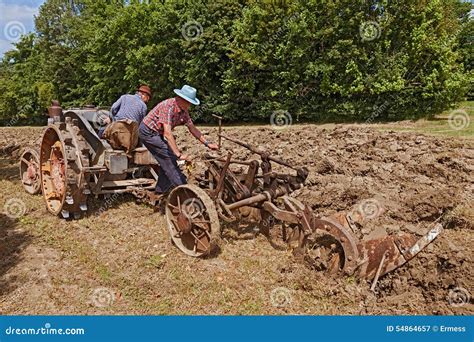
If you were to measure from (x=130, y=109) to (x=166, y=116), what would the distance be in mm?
1163

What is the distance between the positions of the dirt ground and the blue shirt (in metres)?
1.39

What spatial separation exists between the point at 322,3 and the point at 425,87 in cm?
644

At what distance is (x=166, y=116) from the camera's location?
4715 millimetres

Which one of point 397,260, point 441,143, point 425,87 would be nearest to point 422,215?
point 397,260

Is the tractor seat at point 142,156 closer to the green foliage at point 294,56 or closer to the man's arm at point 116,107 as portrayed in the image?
the man's arm at point 116,107

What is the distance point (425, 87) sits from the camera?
665 inches

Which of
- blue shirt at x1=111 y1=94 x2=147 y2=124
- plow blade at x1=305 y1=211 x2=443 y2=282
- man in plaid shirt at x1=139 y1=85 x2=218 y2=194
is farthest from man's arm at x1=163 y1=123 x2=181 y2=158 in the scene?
plow blade at x1=305 y1=211 x2=443 y2=282

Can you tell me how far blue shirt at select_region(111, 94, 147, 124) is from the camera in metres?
5.59

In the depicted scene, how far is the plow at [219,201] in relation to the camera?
3527 millimetres

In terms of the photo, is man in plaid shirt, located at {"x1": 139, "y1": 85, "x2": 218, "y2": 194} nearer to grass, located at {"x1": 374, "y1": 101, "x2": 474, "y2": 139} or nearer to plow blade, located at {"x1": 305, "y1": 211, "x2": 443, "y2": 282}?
plow blade, located at {"x1": 305, "y1": 211, "x2": 443, "y2": 282}

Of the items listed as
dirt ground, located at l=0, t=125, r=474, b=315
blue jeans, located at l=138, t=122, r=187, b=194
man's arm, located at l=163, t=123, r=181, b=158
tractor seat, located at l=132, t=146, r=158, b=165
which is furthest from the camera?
tractor seat, located at l=132, t=146, r=158, b=165

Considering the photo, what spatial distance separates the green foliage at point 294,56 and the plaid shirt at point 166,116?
13828 mm

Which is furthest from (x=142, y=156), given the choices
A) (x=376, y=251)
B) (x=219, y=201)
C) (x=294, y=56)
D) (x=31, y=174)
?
(x=294, y=56)

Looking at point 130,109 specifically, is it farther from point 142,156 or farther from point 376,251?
point 376,251
